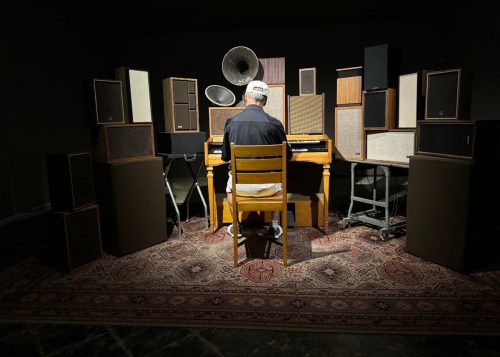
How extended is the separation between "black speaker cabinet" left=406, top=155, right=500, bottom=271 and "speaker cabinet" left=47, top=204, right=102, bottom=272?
237cm

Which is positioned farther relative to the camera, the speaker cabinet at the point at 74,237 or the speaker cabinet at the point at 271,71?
the speaker cabinet at the point at 271,71

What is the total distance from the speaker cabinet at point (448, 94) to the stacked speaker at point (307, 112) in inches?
38.2

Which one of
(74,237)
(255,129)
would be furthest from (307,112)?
(74,237)

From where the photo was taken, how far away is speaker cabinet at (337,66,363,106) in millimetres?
3487

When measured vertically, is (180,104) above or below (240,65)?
below

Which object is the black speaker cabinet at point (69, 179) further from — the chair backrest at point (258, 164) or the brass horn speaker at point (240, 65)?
the brass horn speaker at point (240, 65)

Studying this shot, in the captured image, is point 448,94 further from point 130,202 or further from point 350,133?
point 130,202

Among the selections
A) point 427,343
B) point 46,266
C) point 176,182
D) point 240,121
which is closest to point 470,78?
point 240,121

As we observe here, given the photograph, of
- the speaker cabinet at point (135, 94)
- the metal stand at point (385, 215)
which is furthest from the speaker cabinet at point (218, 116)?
the metal stand at point (385, 215)

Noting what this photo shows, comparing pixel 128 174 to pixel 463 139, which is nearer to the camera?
pixel 463 139

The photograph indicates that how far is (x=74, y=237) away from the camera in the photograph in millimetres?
2750

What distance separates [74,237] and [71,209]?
0.21m

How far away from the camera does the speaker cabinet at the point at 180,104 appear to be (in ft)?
12.2

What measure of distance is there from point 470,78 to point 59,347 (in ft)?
10.3
